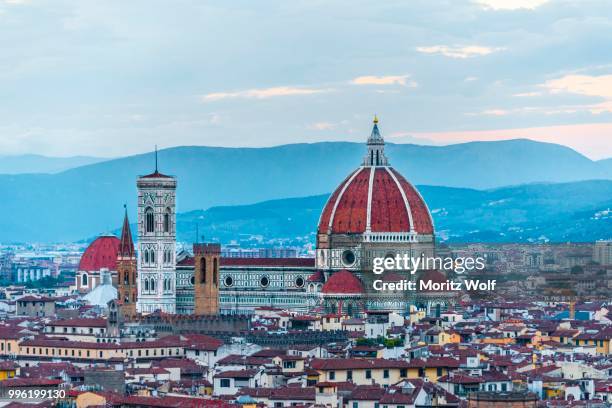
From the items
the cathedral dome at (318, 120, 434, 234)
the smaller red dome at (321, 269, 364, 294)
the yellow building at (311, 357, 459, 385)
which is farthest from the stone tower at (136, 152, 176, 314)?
A: the yellow building at (311, 357, 459, 385)

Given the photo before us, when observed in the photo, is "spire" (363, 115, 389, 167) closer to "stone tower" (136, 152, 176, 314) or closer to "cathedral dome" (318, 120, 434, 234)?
"cathedral dome" (318, 120, 434, 234)

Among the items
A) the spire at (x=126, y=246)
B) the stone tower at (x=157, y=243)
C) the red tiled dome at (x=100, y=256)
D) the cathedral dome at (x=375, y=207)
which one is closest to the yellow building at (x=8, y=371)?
the spire at (x=126, y=246)

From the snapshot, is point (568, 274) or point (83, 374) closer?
point (83, 374)

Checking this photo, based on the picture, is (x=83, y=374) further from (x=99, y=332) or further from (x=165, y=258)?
(x=165, y=258)

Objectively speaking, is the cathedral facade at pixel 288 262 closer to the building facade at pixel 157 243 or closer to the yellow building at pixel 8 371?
the building facade at pixel 157 243

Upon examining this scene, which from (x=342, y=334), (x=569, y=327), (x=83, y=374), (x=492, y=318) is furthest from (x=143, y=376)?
(x=492, y=318)

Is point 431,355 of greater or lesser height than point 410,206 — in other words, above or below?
below

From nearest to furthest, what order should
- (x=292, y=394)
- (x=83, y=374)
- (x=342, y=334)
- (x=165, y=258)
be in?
(x=292, y=394) → (x=83, y=374) → (x=342, y=334) → (x=165, y=258)
